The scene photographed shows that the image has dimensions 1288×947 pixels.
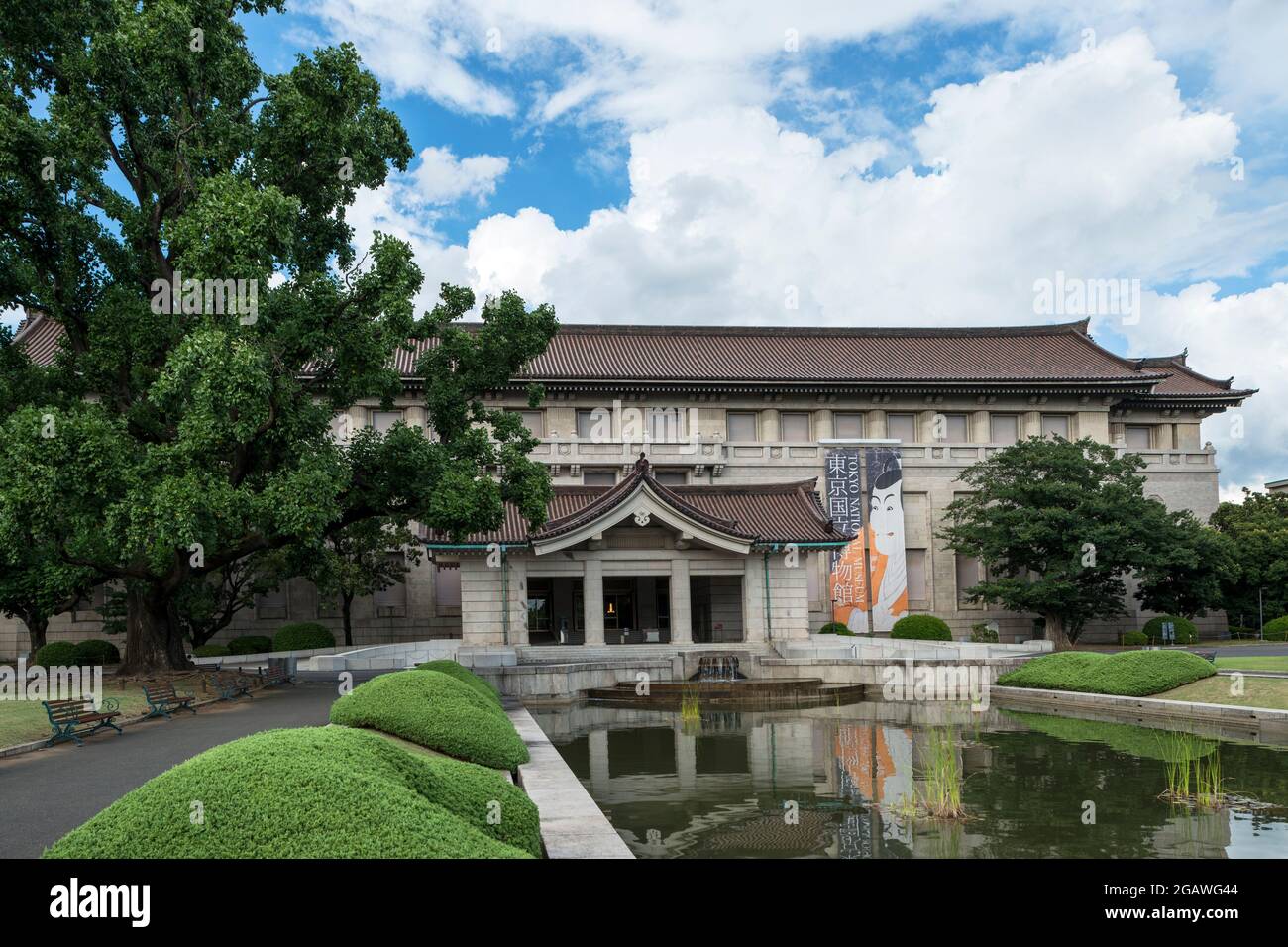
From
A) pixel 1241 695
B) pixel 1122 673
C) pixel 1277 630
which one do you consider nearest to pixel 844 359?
pixel 1277 630

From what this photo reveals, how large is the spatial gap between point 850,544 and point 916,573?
4586 mm

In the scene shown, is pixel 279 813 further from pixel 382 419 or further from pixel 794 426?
pixel 794 426

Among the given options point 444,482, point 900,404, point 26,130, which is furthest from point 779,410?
point 26,130

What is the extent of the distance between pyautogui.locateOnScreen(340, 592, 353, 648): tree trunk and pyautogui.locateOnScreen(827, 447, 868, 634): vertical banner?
67.9ft

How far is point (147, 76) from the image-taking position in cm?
1922

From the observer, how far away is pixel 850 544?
40.4 m

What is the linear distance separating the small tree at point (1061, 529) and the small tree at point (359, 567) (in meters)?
22.5

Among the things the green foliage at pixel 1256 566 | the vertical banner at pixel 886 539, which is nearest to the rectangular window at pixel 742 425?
the vertical banner at pixel 886 539

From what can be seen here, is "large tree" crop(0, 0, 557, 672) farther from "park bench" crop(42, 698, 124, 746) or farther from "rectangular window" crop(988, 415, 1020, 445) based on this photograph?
"rectangular window" crop(988, 415, 1020, 445)

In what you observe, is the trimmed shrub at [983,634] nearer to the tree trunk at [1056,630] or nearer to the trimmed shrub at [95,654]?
the tree trunk at [1056,630]

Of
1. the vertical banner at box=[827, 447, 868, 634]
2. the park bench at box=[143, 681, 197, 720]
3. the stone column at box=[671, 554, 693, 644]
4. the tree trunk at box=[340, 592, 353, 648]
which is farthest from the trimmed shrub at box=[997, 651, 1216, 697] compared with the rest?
the tree trunk at box=[340, 592, 353, 648]

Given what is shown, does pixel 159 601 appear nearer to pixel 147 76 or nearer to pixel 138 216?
pixel 138 216

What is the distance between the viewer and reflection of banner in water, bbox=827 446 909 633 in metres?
40.4
